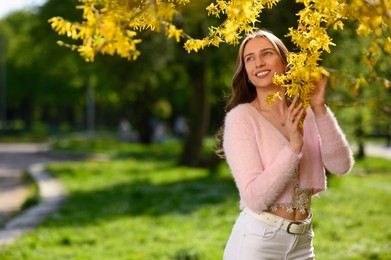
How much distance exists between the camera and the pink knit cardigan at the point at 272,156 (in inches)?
125

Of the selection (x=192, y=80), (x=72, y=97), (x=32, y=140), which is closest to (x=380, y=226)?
(x=192, y=80)

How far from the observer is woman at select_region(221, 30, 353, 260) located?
3.21 meters

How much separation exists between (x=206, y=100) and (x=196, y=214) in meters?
10.1

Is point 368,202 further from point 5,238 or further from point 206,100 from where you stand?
point 206,100

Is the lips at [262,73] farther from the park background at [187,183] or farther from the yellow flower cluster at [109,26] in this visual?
the yellow flower cluster at [109,26]

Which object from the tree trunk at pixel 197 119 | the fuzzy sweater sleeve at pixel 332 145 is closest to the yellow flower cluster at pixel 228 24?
the fuzzy sweater sleeve at pixel 332 145

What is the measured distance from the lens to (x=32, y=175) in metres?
19.8

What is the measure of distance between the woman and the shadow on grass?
7.56 metres

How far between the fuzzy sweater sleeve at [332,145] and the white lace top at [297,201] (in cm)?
21

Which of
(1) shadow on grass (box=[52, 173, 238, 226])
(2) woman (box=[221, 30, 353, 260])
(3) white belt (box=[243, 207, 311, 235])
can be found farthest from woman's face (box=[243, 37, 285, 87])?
(1) shadow on grass (box=[52, 173, 238, 226])

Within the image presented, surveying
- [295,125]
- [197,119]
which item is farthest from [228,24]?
[197,119]

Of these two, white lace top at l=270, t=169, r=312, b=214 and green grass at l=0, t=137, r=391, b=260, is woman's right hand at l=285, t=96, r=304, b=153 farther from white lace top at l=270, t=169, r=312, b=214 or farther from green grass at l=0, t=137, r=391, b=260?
green grass at l=0, t=137, r=391, b=260

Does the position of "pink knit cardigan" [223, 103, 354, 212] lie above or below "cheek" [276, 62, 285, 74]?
below

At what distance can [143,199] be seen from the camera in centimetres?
1372
